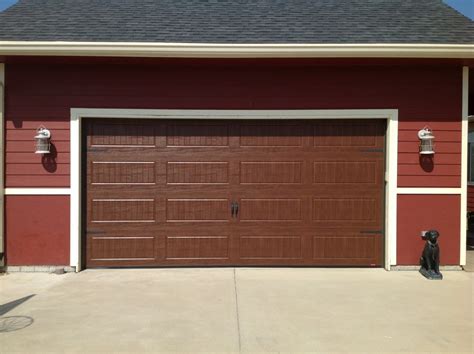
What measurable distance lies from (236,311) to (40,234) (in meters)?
3.47

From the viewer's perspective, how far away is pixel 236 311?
4.85 meters

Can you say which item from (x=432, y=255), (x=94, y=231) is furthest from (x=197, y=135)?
(x=432, y=255)

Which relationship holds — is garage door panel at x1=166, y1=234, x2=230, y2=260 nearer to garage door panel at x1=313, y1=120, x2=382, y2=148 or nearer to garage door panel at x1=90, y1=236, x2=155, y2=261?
garage door panel at x1=90, y1=236, x2=155, y2=261

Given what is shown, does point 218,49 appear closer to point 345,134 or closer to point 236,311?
point 345,134

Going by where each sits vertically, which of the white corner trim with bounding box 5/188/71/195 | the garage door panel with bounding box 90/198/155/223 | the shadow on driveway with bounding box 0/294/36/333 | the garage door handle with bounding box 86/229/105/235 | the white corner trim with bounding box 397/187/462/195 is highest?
the white corner trim with bounding box 397/187/462/195

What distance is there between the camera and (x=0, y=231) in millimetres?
6609

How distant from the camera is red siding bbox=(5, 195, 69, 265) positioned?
667 centimetres

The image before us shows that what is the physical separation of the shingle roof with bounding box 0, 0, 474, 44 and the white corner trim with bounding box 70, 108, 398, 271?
3.32ft

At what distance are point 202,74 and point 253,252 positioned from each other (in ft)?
9.13

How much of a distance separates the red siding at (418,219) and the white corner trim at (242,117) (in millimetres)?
124

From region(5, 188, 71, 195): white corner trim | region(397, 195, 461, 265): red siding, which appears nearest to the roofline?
region(5, 188, 71, 195): white corner trim

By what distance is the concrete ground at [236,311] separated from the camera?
13.3ft

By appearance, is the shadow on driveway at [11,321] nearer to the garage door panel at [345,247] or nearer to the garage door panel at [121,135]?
the garage door panel at [121,135]

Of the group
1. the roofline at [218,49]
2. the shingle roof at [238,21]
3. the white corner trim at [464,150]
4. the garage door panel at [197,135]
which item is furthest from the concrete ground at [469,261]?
the garage door panel at [197,135]
